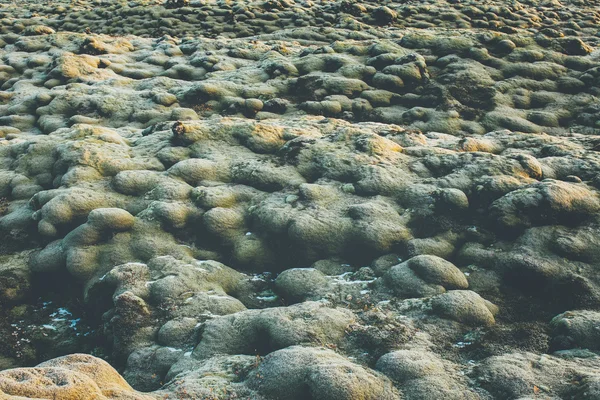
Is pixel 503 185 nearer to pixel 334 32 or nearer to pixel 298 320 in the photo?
pixel 298 320

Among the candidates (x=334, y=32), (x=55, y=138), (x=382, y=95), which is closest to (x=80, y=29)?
(x=334, y=32)

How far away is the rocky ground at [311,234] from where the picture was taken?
204 inches

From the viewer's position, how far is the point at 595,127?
37.2 feet

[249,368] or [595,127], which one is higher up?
[595,127]

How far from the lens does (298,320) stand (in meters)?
5.79

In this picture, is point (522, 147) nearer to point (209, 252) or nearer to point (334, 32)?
point (209, 252)

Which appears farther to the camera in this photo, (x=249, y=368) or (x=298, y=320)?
(x=298, y=320)

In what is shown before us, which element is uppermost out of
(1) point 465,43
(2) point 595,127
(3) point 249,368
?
(1) point 465,43

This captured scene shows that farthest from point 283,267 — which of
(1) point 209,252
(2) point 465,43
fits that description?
(2) point 465,43

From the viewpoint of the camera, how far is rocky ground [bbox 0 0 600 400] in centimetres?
519

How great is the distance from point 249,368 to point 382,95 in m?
8.83

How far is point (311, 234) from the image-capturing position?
7395 mm

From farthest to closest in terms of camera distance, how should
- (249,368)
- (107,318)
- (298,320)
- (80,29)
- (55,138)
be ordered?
1. (80,29)
2. (55,138)
3. (107,318)
4. (298,320)
5. (249,368)

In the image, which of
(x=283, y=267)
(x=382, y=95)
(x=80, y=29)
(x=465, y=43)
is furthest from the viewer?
(x=80, y=29)
